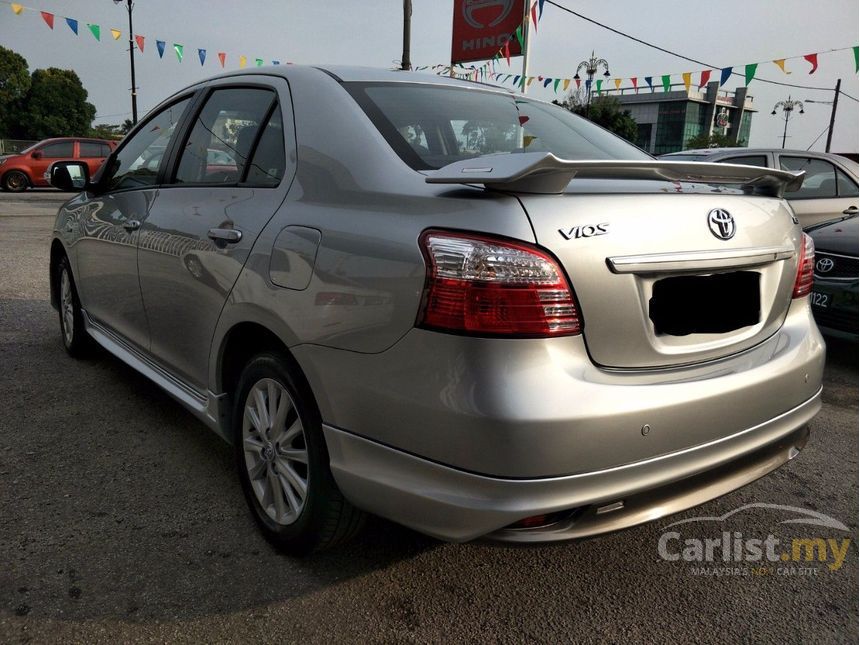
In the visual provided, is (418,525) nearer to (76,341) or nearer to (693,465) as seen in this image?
(693,465)

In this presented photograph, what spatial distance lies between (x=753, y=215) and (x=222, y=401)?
6.36ft

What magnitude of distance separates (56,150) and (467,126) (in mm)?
21715

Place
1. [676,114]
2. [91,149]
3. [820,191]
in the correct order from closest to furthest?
[820,191] < [91,149] < [676,114]

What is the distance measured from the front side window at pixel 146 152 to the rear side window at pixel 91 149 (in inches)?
733

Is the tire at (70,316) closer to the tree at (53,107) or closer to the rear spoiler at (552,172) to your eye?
the rear spoiler at (552,172)

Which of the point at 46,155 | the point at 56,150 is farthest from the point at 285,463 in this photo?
the point at 46,155

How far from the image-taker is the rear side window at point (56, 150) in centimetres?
2061

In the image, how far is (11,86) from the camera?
62281 mm

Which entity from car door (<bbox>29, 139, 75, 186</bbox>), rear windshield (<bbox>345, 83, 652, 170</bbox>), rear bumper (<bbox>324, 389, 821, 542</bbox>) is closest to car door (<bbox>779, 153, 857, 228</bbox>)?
rear windshield (<bbox>345, 83, 652, 170</bbox>)

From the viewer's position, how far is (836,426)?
3930mm

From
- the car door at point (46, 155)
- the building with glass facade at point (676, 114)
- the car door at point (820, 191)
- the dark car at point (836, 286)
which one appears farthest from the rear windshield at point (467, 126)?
the building with glass facade at point (676, 114)

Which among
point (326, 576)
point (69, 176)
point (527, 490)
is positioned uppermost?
point (69, 176)

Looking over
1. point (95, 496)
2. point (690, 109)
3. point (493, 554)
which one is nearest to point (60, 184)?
point (95, 496)

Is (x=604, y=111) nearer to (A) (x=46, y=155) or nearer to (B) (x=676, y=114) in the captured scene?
(A) (x=46, y=155)
